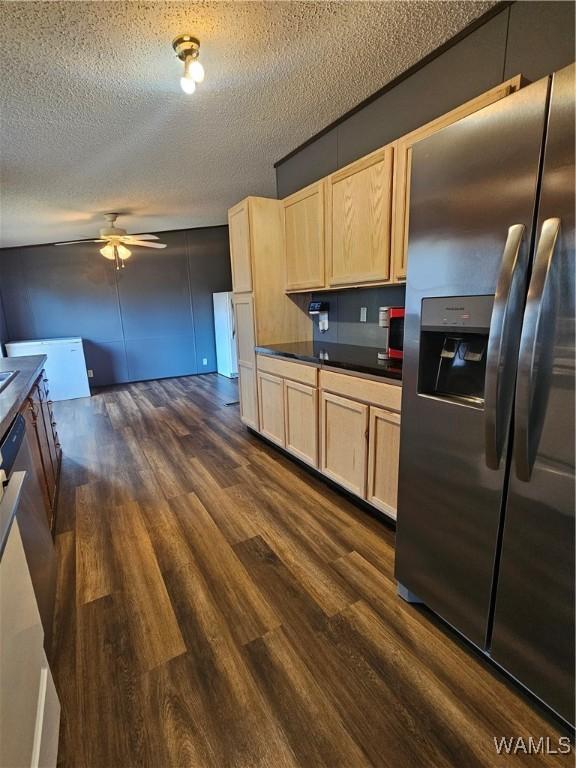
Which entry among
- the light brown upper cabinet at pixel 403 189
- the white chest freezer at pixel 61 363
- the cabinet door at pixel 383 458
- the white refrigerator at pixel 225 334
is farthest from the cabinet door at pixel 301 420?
the white chest freezer at pixel 61 363

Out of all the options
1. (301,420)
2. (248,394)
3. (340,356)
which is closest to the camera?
(340,356)

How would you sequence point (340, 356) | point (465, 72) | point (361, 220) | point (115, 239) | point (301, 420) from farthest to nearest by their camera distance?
point (115, 239) < point (301, 420) < point (340, 356) < point (361, 220) < point (465, 72)

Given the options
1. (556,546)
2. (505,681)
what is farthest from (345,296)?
(505,681)

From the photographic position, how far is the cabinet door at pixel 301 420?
2506mm

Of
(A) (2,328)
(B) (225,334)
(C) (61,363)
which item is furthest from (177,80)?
(A) (2,328)

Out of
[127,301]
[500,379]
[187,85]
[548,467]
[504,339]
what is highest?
[187,85]

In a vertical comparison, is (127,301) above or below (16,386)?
above

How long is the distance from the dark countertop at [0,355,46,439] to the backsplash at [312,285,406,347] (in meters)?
2.18

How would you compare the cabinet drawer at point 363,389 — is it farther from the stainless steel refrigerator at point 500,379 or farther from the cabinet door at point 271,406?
the cabinet door at point 271,406

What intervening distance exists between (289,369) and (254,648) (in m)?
1.74

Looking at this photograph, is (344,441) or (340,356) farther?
(340,356)

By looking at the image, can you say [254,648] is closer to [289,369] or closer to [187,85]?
[289,369]

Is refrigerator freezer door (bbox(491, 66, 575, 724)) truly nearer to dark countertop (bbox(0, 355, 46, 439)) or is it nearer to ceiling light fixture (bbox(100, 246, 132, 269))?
dark countertop (bbox(0, 355, 46, 439))

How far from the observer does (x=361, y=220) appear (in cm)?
217
